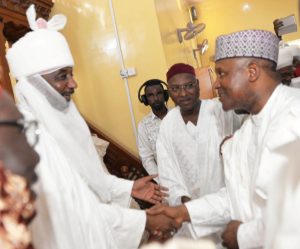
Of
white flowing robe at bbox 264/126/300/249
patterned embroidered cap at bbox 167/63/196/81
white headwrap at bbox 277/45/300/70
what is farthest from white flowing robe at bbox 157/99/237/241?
white flowing robe at bbox 264/126/300/249

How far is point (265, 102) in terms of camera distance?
2006mm

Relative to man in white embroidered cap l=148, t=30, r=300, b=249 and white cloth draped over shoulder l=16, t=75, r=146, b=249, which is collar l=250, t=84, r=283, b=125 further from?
white cloth draped over shoulder l=16, t=75, r=146, b=249

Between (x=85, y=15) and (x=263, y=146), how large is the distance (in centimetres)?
354

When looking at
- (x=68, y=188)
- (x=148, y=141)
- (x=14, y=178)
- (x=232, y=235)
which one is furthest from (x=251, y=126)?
(x=148, y=141)

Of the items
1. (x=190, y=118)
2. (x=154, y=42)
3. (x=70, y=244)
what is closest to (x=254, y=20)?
(x=154, y=42)

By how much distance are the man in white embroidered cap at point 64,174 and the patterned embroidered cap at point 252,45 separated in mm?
1011

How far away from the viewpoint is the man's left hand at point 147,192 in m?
2.71

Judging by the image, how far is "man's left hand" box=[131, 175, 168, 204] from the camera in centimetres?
271

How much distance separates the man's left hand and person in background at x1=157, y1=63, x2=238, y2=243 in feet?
0.81

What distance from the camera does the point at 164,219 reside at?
2.40 metres

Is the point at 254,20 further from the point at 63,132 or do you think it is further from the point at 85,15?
the point at 63,132

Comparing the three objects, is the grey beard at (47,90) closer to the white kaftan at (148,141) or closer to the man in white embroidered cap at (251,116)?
the man in white embroidered cap at (251,116)

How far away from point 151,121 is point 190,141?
1181mm

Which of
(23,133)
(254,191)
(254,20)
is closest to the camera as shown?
(23,133)
